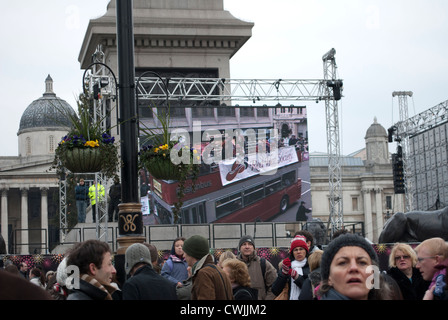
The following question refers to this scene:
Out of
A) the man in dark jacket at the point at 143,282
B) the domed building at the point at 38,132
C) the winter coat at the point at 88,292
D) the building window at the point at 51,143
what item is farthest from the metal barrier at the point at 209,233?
the building window at the point at 51,143

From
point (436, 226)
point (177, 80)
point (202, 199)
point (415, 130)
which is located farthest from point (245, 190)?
point (436, 226)

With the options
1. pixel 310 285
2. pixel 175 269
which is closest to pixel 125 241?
pixel 175 269

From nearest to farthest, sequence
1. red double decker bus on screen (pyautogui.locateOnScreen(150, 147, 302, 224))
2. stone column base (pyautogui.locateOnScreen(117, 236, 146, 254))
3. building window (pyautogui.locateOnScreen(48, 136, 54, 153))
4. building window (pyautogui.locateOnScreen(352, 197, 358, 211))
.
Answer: stone column base (pyautogui.locateOnScreen(117, 236, 146, 254))
red double decker bus on screen (pyautogui.locateOnScreen(150, 147, 302, 224))
building window (pyautogui.locateOnScreen(352, 197, 358, 211))
building window (pyautogui.locateOnScreen(48, 136, 54, 153))

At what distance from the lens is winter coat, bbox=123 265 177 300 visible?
6.91 metres

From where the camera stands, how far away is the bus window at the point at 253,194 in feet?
128

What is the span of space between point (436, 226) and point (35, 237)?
88490 millimetres

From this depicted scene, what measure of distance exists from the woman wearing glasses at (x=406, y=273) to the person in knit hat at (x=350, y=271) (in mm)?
2884

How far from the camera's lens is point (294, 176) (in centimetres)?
4025

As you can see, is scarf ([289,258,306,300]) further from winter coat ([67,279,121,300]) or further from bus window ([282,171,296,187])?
bus window ([282,171,296,187])

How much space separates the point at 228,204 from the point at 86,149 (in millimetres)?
28282

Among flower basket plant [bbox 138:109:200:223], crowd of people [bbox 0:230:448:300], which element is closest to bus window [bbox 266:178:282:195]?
flower basket plant [bbox 138:109:200:223]

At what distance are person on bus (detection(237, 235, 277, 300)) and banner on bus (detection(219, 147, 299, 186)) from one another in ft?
88.0

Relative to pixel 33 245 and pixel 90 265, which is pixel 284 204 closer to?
pixel 90 265
